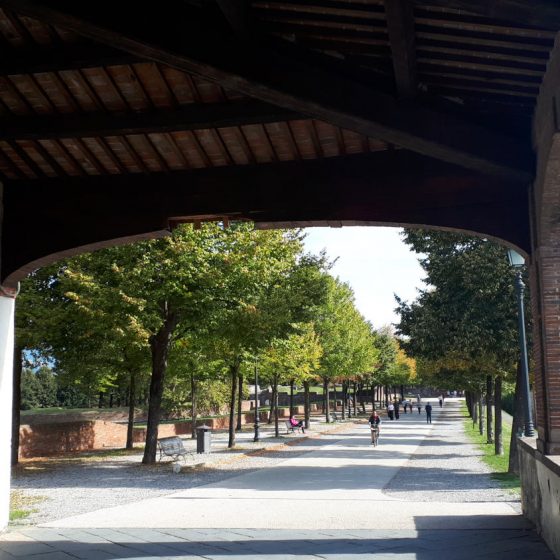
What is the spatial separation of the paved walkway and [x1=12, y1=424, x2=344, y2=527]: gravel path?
A: 2.96 ft

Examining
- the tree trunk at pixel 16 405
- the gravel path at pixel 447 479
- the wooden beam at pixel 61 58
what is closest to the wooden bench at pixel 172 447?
the tree trunk at pixel 16 405

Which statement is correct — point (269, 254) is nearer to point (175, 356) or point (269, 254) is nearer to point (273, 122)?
point (175, 356)

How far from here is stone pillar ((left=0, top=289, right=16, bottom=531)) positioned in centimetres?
1020

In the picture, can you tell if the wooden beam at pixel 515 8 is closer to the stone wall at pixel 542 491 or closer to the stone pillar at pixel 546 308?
the stone pillar at pixel 546 308

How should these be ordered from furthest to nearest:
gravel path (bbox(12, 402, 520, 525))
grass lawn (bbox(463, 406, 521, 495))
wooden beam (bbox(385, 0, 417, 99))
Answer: grass lawn (bbox(463, 406, 521, 495))
gravel path (bbox(12, 402, 520, 525))
wooden beam (bbox(385, 0, 417, 99))

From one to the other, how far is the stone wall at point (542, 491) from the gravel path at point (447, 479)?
244cm

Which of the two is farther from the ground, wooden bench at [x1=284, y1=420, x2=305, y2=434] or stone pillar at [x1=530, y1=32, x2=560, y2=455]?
stone pillar at [x1=530, y1=32, x2=560, y2=455]

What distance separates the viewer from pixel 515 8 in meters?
4.52

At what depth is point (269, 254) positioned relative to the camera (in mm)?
23297

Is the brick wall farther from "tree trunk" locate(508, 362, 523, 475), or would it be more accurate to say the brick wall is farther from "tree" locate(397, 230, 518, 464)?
"tree trunk" locate(508, 362, 523, 475)

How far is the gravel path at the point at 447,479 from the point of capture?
15789mm

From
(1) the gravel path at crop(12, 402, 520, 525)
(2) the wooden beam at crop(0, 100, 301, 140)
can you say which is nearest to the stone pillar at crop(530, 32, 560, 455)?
(2) the wooden beam at crop(0, 100, 301, 140)

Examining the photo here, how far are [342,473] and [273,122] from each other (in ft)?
48.3

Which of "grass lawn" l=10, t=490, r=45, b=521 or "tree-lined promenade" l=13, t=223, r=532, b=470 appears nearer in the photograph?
"grass lawn" l=10, t=490, r=45, b=521
